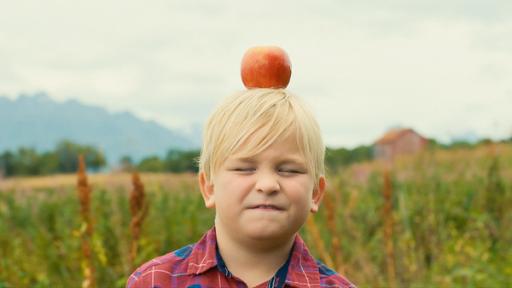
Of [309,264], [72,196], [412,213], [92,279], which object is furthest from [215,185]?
[72,196]

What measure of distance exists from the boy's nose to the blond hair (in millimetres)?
61

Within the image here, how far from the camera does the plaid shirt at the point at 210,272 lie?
6.16ft

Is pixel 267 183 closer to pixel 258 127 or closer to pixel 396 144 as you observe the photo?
pixel 258 127

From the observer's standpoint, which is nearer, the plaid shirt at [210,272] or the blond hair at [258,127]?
the blond hair at [258,127]

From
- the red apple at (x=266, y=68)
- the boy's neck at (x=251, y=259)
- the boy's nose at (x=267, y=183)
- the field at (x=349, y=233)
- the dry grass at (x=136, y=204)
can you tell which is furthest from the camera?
the field at (x=349, y=233)

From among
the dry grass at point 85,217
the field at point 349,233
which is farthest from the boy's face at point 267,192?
the field at point 349,233

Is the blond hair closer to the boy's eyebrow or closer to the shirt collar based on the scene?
the boy's eyebrow

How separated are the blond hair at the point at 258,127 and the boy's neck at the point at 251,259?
18cm

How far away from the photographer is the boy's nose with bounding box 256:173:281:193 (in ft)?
5.63

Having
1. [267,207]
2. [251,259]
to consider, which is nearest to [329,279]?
[251,259]

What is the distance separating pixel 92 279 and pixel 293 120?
1816mm

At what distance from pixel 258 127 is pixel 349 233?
13.5ft

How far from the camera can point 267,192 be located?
173 centimetres

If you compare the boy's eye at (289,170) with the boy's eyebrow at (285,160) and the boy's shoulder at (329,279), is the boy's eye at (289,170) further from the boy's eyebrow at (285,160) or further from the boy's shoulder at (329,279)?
the boy's shoulder at (329,279)
